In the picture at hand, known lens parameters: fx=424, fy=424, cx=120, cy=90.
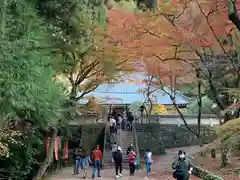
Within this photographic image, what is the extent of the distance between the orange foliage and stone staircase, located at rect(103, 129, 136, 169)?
23.9 feet

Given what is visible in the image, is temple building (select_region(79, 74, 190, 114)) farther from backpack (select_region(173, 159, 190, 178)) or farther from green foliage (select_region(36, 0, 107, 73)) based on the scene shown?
backpack (select_region(173, 159, 190, 178))

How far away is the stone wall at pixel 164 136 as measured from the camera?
30.7 meters

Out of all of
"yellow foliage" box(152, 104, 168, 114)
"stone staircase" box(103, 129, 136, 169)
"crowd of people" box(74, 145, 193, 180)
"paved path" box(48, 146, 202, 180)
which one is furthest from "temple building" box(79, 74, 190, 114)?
"crowd of people" box(74, 145, 193, 180)

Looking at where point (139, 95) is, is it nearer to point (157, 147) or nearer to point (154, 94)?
point (154, 94)

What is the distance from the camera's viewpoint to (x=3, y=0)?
8.97m

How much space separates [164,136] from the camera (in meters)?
33.4

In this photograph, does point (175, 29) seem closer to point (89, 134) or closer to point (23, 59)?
point (23, 59)

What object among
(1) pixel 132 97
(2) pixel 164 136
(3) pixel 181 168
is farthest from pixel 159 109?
(3) pixel 181 168

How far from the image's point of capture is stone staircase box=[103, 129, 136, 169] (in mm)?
25020

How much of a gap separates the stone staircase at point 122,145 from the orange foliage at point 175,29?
7275mm

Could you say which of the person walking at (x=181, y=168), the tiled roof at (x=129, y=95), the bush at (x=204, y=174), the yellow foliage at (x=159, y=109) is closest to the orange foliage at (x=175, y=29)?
the bush at (x=204, y=174)

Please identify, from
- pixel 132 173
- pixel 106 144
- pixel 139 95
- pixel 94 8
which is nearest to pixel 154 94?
pixel 139 95

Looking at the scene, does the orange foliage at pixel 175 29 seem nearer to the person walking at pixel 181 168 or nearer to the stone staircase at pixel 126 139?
the person walking at pixel 181 168

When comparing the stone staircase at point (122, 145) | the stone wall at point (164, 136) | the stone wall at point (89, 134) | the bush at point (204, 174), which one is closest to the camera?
the bush at point (204, 174)
